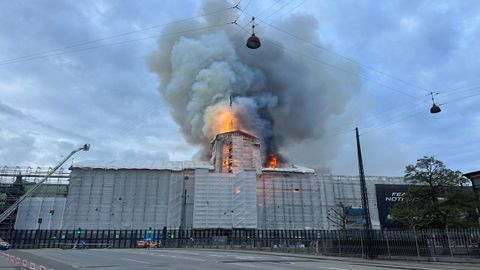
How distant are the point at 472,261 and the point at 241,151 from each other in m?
67.1

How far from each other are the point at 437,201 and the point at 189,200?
176ft

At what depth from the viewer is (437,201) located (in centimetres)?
3047

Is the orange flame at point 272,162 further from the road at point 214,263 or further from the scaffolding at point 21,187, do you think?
the road at point 214,263

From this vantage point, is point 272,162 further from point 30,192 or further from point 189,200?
point 30,192

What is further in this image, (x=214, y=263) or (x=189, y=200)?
(x=189, y=200)

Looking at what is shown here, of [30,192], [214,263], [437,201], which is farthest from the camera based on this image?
[30,192]

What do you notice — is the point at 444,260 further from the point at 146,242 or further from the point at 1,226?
the point at 1,226

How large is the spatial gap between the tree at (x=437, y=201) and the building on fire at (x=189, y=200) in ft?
128

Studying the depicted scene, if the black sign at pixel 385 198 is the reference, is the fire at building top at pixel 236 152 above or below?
above

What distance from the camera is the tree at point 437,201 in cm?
2859

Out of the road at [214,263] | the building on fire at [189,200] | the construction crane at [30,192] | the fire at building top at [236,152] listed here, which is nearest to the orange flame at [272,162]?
the fire at building top at [236,152]

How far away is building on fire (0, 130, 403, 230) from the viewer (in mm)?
73188

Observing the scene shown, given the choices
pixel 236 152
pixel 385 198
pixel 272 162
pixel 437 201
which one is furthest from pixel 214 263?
pixel 272 162

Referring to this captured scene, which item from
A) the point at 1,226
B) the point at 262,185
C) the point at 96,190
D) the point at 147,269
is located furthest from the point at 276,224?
the point at 147,269
